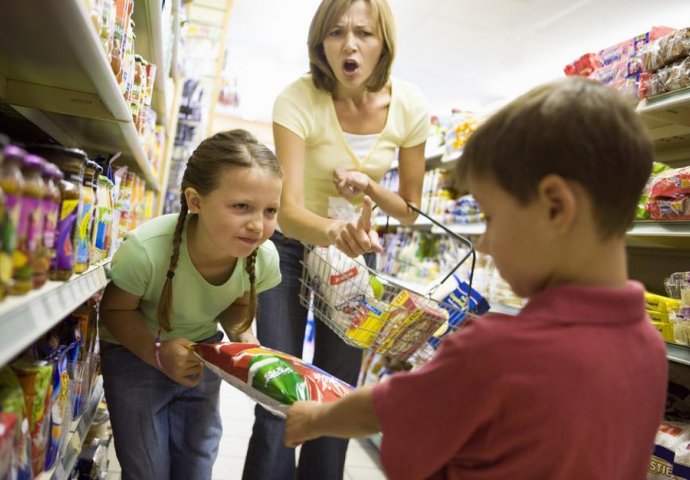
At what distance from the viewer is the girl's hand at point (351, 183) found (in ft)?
5.85

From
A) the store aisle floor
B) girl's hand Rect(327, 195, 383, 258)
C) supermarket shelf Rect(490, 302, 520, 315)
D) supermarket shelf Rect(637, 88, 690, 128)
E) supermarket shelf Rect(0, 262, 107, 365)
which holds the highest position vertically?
supermarket shelf Rect(637, 88, 690, 128)

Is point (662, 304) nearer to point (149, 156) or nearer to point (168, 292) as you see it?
point (168, 292)

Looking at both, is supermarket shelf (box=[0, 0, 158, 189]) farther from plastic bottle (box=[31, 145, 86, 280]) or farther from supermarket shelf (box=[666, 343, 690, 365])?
supermarket shelf (box=[666, 343, 690, 365])

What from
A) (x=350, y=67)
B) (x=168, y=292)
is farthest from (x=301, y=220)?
(x=350, y=67)

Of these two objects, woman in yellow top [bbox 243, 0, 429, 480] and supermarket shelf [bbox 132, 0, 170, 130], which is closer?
woman in yellow top [bbox 243, 0, 429, 480]

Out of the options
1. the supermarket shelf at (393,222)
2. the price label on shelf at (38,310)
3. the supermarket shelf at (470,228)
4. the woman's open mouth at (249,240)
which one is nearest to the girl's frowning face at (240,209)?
the woman's open mouth at (249,240)

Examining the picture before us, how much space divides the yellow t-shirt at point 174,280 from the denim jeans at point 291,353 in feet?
0.49

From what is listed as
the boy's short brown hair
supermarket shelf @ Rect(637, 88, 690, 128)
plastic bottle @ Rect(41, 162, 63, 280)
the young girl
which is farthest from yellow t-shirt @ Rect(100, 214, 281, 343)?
supermarket shelf @ Rect(637, 88, 690, 128)

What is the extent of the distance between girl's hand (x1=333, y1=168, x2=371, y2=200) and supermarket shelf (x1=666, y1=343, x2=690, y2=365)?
1.13m

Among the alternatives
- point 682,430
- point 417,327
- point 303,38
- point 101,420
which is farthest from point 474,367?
point 303,38

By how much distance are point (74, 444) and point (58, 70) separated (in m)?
0.91

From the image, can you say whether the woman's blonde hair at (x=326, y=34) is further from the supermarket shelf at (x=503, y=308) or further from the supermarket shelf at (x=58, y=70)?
the supermarket shelf at (x=503, y=308)

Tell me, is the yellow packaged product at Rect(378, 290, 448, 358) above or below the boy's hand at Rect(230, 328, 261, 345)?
above

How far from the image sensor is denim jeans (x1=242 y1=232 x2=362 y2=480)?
1785mm
